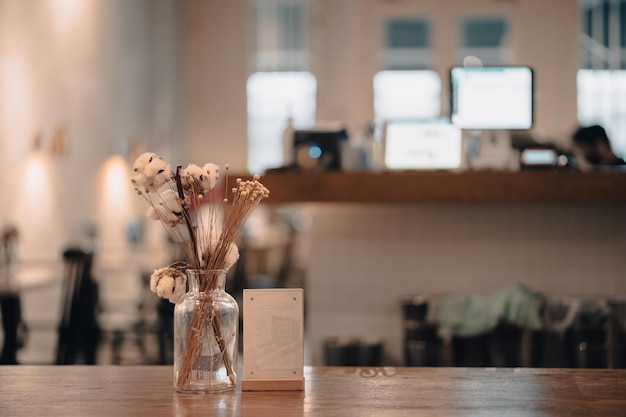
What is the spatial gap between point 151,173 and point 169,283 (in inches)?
9.5

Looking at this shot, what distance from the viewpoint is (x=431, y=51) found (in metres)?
9.91

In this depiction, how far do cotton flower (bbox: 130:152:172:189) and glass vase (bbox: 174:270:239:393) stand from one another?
0.67 ft

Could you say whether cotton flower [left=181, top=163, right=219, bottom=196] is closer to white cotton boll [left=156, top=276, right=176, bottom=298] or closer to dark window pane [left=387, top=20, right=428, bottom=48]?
white cotton boll [left=156, top=276, right=176, bottom=298]

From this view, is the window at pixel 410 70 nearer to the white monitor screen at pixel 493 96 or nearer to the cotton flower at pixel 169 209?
the white monitor screen at pixel 493 96

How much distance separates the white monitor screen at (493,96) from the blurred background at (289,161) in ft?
0.83

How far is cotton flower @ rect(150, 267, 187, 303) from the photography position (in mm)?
1957

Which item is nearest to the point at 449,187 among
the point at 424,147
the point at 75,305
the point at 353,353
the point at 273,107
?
the point at 424,147

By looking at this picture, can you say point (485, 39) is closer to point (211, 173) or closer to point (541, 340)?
point (541, 340)

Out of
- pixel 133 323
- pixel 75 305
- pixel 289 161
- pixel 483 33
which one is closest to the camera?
pixel 289 161

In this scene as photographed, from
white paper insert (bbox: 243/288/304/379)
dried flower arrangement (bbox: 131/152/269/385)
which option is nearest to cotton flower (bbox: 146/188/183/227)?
dried flower arrangement (bbox: 131/152/269/385)

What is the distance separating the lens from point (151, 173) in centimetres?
189

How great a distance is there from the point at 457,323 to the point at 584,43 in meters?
6.25

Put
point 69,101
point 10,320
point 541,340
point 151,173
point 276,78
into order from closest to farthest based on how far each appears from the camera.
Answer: point 151,173
point 10,320
point 541,340
point 69,101
point 276,78

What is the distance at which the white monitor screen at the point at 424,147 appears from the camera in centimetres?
450
